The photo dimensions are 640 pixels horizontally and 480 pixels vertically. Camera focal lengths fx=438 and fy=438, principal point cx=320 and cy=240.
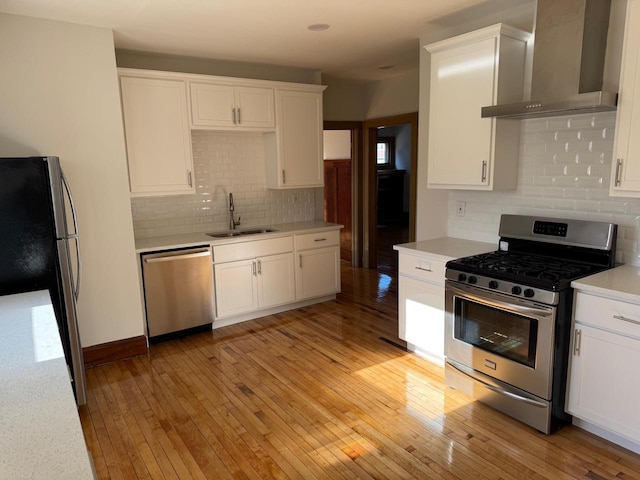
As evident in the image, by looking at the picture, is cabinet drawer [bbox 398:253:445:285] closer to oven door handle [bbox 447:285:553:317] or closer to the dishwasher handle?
oven door handle [bbox 447:285:553:317]

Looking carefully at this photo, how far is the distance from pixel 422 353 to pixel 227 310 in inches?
73.7

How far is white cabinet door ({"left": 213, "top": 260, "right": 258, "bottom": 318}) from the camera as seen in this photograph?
4145mm

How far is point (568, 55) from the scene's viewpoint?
8.43 feet

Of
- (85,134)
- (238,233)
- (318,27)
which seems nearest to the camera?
(85,134)

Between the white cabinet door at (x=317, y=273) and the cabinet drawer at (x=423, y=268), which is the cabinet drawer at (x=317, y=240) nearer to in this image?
the white cabinet door at (x=317, y=273)

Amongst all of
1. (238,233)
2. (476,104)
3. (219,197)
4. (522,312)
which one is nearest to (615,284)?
(522,312)

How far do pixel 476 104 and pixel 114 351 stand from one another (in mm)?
3358

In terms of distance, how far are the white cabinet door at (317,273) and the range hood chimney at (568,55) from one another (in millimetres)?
2532

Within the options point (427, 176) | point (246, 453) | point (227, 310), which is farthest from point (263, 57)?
point (246, 453)

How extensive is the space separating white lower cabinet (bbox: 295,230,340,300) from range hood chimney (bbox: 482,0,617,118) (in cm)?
246

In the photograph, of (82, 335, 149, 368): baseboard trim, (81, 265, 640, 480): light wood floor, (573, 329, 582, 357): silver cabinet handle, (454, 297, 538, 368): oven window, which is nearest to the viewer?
(81, 265, 640, 480): light wood floor

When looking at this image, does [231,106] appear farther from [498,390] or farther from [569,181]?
[498,390]

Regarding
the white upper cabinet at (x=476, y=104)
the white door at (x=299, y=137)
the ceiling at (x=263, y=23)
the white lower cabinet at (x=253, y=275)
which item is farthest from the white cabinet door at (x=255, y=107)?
the white upper cabinet at (x=476, y=104)

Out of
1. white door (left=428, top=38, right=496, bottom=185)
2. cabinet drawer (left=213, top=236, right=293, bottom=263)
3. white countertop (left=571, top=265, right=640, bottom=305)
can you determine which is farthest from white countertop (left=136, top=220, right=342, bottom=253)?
white countertop (left=571, top=265, right=640, bottom=305)
